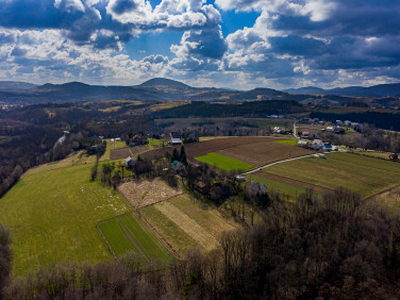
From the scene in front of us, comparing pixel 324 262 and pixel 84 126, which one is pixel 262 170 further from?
pixel 84 126

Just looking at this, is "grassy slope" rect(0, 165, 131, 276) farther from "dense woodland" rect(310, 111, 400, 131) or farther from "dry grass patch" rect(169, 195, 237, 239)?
"dense woodland" rect(310, 111, 400, 131)

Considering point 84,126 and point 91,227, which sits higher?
point 84,126

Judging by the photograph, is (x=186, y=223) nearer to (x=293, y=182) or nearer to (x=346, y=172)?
(x=293, y=182)

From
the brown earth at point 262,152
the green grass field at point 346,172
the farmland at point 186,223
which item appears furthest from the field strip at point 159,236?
the brown earth at point 262,152

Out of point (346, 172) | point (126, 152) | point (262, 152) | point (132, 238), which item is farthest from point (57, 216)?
point (346, 172)

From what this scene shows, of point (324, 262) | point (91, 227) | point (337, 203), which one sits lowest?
point (91, 227)

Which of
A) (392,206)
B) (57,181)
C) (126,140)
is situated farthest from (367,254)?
(126,140)

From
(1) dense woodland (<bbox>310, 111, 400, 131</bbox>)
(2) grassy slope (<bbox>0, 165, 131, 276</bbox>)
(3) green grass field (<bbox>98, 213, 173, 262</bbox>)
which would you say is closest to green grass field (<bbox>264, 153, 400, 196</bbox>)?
(3) green grass field (<bbox>98, 213, 173, 262</bbox>)
